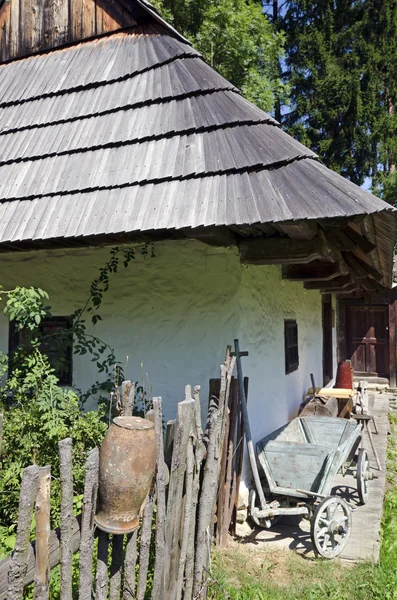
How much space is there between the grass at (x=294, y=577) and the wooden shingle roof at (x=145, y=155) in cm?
237

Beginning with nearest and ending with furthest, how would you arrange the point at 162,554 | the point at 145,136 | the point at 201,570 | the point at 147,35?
the point at 162,554
the point at 201,570
the point at 145,136
the point at 147,35

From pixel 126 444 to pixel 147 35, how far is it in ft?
16.6

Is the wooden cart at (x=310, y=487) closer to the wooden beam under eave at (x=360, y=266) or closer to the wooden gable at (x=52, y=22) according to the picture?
the wooden beam under eave at (x=360, y=266)

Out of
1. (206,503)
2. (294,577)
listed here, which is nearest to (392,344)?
(294,577)

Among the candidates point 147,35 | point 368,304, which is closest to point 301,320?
point 147,35

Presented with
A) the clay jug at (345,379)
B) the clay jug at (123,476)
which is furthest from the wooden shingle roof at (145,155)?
the clay jug at (345,379)

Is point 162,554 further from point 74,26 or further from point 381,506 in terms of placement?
point 74,26

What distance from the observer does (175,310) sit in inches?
172

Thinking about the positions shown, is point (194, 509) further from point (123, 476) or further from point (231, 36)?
point (231, 36)

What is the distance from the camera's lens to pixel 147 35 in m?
5.37

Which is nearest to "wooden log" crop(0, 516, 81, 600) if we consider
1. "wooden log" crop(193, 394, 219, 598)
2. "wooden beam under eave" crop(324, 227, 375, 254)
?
"wooden log" crop(193, 394, 219, 598)

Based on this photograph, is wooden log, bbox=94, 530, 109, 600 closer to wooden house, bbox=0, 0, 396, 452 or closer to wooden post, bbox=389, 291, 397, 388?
wooden house, bbox=0, 0, 396, 452

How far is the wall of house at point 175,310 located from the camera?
4.21 m

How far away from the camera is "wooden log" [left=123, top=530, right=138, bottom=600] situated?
1.88 meters
